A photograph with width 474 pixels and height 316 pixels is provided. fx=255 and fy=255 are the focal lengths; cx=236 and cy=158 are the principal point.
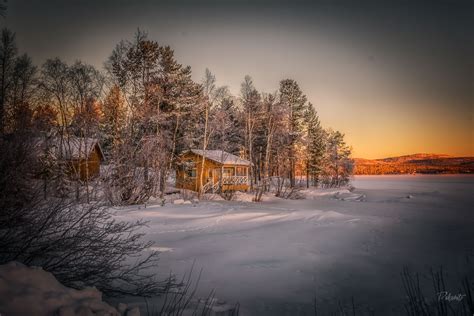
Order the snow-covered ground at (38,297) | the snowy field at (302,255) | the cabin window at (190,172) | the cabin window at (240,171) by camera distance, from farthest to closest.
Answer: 1. the cabin window at (240,171)
2. the cabin window at (190,172)
3. the snowy field at (302,255)
4. the snow-covered ground at (38,297)

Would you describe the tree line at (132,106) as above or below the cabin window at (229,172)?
above

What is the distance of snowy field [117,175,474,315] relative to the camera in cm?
467

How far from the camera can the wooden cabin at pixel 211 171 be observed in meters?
28.3

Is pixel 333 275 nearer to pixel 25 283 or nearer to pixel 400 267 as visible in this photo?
pixel 400 267

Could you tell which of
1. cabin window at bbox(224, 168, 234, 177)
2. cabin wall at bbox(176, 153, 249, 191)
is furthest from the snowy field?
cabin window at bbox(224, 168, 234, 177)

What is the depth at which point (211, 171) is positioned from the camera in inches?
1236

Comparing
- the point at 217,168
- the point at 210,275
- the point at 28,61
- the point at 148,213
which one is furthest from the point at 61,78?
the point at 210,275

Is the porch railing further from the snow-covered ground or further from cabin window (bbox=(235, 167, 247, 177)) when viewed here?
the snow-covered ground

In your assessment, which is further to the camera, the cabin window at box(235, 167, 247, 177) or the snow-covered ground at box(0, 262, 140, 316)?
the cabin window at box(235, 167, 247, 177)

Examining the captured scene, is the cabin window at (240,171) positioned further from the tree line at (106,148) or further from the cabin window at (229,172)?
the tree line at (106,148)

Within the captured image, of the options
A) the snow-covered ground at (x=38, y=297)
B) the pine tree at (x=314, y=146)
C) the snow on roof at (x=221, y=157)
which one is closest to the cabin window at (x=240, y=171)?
the snow on roof at (x=221, y=157)

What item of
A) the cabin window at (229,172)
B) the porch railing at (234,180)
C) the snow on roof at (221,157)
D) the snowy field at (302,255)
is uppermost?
the snow on roof at (221,157)

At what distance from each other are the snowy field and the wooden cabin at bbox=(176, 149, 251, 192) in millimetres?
17041

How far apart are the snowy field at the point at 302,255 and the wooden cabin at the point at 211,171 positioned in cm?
1704
